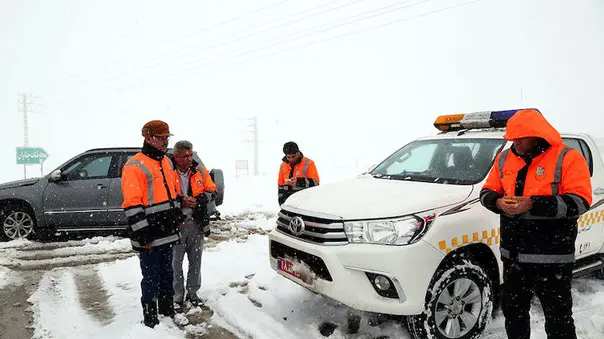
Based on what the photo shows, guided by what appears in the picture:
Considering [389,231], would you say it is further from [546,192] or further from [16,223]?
[16,223]

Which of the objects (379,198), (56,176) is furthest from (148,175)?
(56,176)

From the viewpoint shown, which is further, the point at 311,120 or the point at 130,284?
the point at 311,120

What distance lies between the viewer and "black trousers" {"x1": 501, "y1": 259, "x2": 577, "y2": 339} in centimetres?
264

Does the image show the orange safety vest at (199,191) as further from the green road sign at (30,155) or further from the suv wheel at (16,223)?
the green road sign at (30,155)

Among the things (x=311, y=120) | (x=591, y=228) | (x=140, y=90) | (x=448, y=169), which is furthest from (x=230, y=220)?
(x=140, y=90)

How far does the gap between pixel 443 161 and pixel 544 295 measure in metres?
1.70

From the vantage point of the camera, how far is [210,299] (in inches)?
168

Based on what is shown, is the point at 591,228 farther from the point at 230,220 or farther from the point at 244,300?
the point at 230,220

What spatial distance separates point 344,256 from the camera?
302cm

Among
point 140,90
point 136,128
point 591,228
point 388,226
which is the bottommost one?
point 591,228

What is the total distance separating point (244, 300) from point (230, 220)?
4.97m

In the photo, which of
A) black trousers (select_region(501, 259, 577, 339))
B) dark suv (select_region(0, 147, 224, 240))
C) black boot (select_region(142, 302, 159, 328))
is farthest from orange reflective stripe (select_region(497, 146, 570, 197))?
dark suv (select_region(0, 147, 224, 240))

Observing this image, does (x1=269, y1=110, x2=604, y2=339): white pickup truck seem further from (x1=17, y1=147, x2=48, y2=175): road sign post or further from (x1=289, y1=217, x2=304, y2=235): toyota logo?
(x1=17, y1=147, x2=48, y2=175): road sign post

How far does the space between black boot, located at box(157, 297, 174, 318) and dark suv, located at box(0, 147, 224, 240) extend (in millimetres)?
3550
